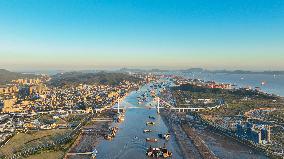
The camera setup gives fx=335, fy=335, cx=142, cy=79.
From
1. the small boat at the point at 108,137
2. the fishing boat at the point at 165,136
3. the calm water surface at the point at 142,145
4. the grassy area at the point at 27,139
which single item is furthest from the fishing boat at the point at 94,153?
the fishing boat at the point at 165,136

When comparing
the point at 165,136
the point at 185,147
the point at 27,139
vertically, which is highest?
the point at 165,136

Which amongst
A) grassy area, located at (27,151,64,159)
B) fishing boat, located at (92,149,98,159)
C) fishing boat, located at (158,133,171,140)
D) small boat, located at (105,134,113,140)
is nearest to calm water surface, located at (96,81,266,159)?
fishing boat, located at (92,149,98,159)

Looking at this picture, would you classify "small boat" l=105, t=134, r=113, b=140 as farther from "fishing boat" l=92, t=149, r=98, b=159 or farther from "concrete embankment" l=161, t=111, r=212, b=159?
"concrete embankment" l=161, t=111, r=212, b=159

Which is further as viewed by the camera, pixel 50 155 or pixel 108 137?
pixel 108 137

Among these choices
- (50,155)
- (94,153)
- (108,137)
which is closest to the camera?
(50,155)

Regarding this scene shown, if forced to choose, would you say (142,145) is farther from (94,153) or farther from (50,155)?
(50,155)

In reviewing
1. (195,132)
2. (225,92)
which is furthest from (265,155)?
(225,92)

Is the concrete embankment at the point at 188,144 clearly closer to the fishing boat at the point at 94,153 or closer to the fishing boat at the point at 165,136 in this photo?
the fishing boat at the point at 165,136

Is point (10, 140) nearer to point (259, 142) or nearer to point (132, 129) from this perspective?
point (132, 129)

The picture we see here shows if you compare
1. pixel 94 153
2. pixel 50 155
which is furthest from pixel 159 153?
pixel 50 155
